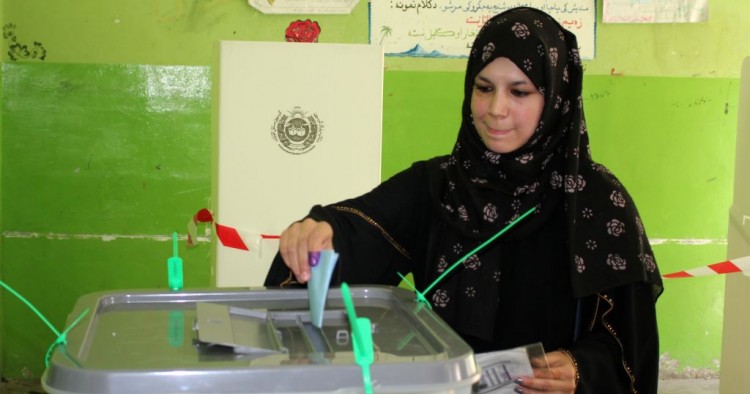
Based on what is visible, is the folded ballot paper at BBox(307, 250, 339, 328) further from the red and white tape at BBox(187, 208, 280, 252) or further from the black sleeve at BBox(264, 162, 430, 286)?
the red and white tape at BBox(187, 208, 280, 252)

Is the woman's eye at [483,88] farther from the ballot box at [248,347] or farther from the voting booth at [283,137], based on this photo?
the voting booth at [283,137]

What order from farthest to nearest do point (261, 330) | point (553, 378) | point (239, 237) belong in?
point (239, 237) → point (553, 378) → point (261, 330)

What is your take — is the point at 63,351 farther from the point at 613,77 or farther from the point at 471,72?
the point at 613,77

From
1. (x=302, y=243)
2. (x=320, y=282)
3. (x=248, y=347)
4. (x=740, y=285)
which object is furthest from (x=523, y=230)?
(x=740, y=285)

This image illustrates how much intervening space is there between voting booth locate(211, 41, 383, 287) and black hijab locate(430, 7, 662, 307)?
690mm

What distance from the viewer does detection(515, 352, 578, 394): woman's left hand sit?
1.06 m

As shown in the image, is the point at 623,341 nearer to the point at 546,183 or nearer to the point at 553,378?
the point at 553,378

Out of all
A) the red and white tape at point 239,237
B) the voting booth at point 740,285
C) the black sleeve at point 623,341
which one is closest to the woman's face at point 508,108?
the black sleeve at point 623,341

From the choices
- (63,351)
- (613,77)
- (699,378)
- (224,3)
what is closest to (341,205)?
(63,351)

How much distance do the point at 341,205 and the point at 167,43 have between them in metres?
1.98

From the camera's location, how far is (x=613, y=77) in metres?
3.38

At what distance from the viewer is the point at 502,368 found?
3.17 ft

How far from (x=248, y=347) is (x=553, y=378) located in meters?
0.53

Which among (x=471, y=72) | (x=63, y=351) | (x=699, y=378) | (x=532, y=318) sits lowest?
(x=699, y=378)
